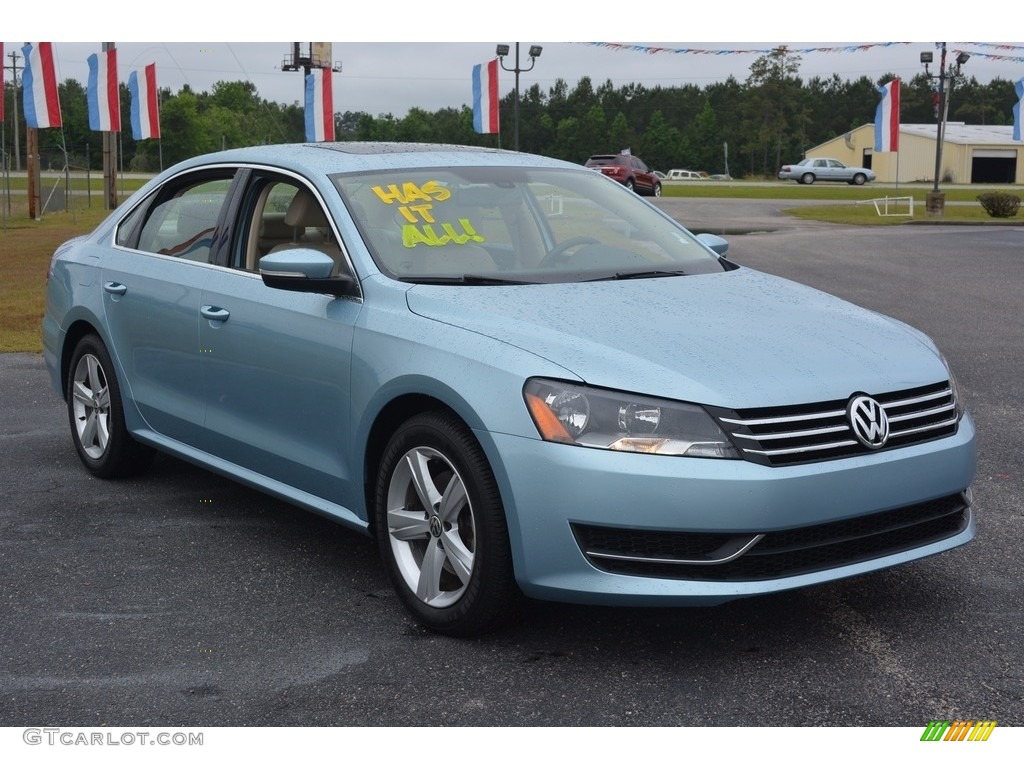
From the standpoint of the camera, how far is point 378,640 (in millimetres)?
4223

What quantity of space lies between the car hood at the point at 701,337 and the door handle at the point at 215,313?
109 centimetres

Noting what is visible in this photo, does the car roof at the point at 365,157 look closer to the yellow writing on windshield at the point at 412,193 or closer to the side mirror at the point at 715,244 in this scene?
the yellow writing on windshield at the point at 412,193

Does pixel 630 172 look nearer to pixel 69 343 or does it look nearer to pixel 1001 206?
pixel 1001 206

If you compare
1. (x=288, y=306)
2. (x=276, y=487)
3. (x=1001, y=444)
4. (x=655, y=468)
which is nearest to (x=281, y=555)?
(x=276, y=487)

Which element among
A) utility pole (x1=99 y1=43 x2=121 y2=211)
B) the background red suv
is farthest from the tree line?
utility pole (x1=99 y1=43 x2=121 y2=211)

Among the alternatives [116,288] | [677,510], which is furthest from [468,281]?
[116,288]

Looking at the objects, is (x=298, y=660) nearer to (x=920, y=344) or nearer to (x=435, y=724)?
(x=435, y=724)

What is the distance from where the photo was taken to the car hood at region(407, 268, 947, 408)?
3.82 metres

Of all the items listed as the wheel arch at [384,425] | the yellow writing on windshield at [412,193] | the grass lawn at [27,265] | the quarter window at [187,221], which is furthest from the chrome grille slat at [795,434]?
the grass lawn at [27,265]

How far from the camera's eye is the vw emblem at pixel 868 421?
152 inches

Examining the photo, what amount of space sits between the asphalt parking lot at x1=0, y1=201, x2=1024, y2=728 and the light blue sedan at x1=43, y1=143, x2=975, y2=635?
26cm

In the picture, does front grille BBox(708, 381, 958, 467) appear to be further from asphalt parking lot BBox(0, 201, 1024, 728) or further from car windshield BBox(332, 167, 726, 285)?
car windshield BBox(332, 167, 726, 285)

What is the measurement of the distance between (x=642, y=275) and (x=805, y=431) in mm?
1320
